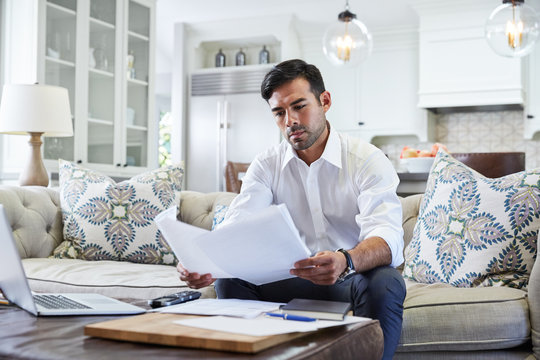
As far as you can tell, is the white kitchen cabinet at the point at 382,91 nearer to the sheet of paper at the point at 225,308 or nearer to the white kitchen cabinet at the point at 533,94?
the white kitchen cabinet at the point at 533,94

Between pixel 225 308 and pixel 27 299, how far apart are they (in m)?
0.39

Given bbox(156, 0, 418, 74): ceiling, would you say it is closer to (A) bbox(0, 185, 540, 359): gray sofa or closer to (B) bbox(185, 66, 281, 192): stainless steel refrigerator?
(B) bbox(185, 66, 281, 192): stainless steel refrigerator

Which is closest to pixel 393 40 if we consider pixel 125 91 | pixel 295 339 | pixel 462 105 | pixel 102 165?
pixel 462 105

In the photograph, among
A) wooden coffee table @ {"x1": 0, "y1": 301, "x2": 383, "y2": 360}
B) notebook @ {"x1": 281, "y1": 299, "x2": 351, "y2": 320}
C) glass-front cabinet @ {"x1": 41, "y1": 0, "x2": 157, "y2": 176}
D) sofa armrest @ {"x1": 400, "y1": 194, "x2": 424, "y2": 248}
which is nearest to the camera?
wooden coffee table @ {"x1": 0, "y1": 301, "x2": 383, "y2": 360}

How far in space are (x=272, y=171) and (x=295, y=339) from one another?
908mm

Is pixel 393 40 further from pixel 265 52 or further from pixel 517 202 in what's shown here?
pixel 517 202

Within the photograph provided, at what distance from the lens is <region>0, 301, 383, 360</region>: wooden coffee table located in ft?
2.72

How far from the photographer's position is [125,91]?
4.81 metres


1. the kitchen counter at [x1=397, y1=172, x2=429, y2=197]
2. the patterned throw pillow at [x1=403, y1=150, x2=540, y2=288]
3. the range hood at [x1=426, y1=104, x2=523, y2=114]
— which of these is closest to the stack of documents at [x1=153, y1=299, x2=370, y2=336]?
the patterned throw pillow at [x1=403, y1=150, x2=540, y2=288]

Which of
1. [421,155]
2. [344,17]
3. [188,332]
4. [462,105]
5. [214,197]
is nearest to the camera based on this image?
[188,332]

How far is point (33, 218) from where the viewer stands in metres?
2.46

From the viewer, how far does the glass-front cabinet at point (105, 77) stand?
4254 millimetres

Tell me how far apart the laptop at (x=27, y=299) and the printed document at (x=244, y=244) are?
0.53 feet

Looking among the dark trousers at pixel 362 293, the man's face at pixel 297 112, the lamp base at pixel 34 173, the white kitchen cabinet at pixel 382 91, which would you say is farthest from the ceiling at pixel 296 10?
the dark trousers at pixel 362 293
